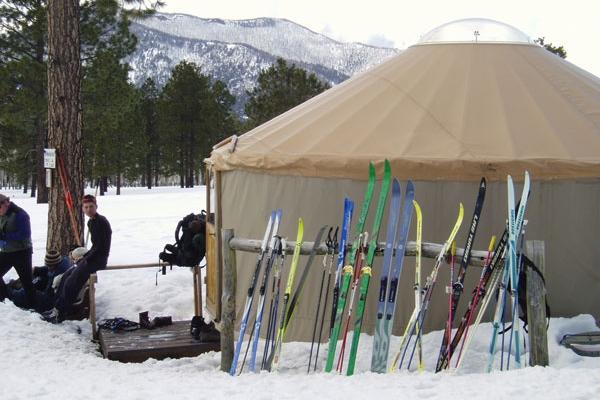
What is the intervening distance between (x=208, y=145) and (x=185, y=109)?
2269 millimetres

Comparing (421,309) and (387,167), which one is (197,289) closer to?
(387,167)

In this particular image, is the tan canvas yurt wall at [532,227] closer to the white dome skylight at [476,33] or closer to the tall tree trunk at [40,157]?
the white dome skylight at [476,33]

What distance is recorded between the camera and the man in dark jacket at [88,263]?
20.2 feet

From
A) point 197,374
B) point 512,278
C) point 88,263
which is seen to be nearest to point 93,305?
point 88,263

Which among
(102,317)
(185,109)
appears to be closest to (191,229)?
(102,317)

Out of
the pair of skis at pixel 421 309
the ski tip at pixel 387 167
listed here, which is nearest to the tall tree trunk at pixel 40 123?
the ski tip at pixel 387 167

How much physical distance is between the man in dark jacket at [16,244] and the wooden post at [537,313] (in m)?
4.69

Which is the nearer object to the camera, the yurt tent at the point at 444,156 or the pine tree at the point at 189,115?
the yurt tent at the point at 444,156

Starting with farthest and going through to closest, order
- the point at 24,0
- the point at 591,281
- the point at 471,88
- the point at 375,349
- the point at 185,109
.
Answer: the point at 185,109
the point at 24,0
the point at 471,88
the point at 591,281
the point at 375,349

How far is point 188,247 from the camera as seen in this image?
662 centimetres

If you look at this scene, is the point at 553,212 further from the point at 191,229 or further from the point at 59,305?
the point at 59,305

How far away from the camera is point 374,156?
209 inches

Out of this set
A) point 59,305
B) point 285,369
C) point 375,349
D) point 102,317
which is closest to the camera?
point 375,349

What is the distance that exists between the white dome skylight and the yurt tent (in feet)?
0.31
